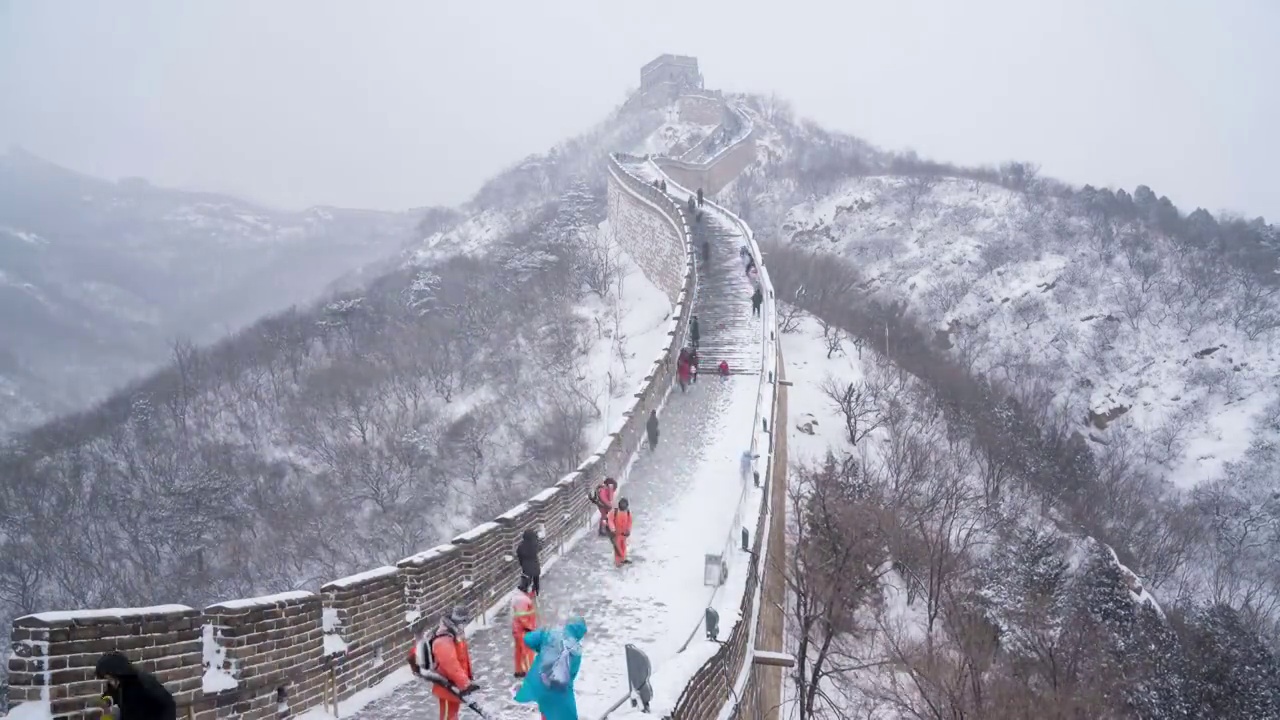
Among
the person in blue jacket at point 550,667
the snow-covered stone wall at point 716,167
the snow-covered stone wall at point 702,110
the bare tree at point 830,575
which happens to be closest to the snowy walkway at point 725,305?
the bare tree at point 830,575

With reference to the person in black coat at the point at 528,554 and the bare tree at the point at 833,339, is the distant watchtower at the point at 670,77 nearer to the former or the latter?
the bare tree at the point at 833,339

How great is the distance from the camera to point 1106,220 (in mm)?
46312

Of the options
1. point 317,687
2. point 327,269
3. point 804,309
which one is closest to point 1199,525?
point 804,309

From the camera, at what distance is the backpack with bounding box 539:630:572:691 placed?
4984 mm

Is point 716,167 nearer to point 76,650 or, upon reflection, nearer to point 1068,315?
point 1068,315

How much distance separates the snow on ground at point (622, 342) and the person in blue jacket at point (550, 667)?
19942mm

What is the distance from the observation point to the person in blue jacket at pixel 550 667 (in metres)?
5.04

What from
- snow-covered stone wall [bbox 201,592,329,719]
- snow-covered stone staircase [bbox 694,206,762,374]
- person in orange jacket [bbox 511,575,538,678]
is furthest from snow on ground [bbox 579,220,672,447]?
snow-covered stone wall [bbox 201,592,329,719]

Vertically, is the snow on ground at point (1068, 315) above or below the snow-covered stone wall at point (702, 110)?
below

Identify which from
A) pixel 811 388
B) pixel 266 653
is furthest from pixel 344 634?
pixel 811 388

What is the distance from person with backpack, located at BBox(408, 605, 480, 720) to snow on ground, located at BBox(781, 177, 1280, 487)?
110ft

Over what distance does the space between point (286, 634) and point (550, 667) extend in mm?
2605

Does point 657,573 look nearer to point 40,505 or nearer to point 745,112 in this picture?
point 40,505

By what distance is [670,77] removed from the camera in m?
73.4
